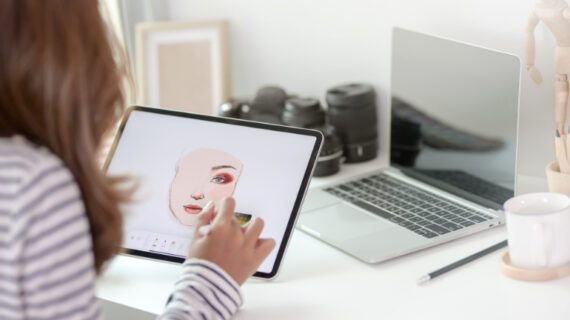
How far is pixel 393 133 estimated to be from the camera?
1.26 meters

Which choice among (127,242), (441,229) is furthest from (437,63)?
(127,242)

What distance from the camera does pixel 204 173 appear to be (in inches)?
39.1

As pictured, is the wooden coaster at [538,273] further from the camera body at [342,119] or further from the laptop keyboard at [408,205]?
the camera body at [342,119]

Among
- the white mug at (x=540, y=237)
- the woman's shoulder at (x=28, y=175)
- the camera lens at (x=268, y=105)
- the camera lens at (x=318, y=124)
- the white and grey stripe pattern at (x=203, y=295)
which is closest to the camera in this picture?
the woman's shoulder at (x=28, y=175)

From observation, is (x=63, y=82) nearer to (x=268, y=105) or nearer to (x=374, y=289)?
(x=374, y=289)

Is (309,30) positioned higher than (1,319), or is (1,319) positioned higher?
(309,30)

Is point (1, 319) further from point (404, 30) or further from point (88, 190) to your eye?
point (404, 30)

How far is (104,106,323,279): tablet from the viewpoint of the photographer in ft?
3.14

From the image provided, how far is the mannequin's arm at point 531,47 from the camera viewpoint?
3.38 ft

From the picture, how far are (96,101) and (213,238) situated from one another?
11.3 inches

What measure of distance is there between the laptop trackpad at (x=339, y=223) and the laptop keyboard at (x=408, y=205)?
2 centimetres

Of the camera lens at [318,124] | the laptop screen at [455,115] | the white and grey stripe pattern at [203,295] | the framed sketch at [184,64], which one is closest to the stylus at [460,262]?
the laptop screen at [455,115]

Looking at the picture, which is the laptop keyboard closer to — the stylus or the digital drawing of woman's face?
the stylus

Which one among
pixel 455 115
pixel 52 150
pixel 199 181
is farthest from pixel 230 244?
pixel 455 115
